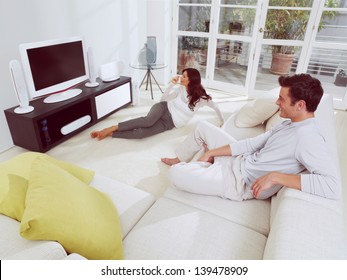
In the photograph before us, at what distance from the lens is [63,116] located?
2756 mm

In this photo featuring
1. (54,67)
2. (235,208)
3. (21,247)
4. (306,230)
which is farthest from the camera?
(54,67)

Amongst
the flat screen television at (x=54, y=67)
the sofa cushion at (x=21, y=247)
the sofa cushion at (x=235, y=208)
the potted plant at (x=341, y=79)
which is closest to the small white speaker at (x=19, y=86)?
the flat screen television at (x=54, y=67)

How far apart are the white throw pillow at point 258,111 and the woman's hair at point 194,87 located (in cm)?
48

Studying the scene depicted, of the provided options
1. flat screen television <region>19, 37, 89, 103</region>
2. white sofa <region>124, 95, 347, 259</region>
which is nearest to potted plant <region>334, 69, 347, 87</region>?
white sofa <region>124, 95, 347, 259</region>

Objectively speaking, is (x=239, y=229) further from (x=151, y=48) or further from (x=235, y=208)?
(x=151, y=48)

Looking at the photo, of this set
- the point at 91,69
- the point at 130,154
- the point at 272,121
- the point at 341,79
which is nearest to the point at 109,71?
the point at 91,69

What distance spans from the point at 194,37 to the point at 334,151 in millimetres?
3425

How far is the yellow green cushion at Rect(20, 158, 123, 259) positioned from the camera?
0.90 metres

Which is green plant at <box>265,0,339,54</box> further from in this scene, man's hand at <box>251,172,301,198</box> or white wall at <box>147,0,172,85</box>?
man's hand at <box>251,172,301,198</box>

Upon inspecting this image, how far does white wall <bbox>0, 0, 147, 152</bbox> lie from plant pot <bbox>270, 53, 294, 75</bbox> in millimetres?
2179

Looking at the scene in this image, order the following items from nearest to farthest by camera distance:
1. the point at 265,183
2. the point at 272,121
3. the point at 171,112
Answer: the point at 265,183 < the point at 272,121 < the point at 171,112

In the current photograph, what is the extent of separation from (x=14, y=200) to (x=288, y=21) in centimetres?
390

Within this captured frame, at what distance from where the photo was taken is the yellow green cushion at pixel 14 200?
3.58ft

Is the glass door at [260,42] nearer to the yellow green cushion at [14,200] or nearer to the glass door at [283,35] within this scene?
the glass door at [283,35]
